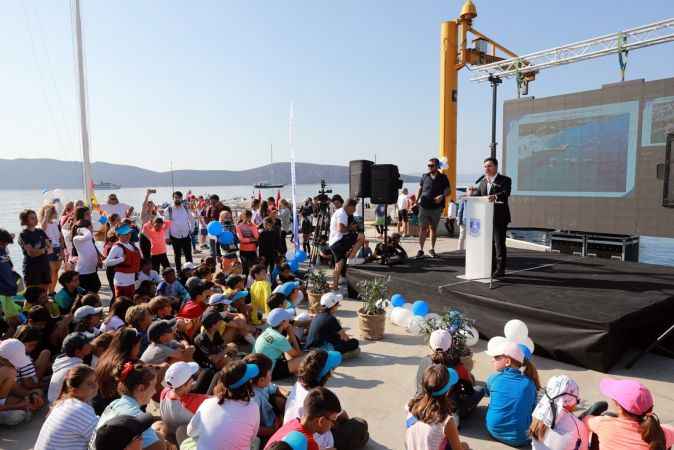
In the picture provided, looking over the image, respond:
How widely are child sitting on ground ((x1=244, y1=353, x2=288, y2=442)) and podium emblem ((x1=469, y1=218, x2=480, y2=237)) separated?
11.3 feet

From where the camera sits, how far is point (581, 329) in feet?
13.6

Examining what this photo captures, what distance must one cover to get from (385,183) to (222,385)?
19.4 ft

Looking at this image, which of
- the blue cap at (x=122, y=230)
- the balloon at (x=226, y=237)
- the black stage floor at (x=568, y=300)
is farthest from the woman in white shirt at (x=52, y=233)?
the black stage floor at (x=568, y=300)

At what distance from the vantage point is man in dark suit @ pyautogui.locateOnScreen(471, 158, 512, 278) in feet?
18.1

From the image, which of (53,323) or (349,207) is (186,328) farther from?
(349,207)

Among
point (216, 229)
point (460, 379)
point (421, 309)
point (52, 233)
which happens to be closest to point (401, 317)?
point (421, 309)

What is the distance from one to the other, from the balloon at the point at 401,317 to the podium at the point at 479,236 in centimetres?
106

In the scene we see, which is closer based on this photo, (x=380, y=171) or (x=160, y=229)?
(x=160, y=229)

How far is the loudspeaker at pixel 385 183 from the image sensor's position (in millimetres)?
7832

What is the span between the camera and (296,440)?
6.24 feet

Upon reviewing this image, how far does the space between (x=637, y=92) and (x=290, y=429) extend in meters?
10.8

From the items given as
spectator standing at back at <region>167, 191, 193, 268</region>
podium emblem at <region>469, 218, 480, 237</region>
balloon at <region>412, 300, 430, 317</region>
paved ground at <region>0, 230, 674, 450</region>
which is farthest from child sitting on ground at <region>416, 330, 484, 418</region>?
spectator standing at back at <region>167, 191, 193, 268</region>

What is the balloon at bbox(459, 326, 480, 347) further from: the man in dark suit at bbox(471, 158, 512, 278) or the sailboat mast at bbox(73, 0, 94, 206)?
the sailboat mast at bbox(73, 0, 94, 206)

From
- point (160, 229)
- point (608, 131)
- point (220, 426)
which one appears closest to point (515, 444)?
point (220, 426)
